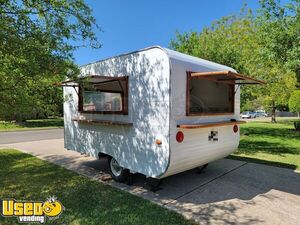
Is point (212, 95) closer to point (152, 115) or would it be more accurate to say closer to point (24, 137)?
A: point (152, 115)

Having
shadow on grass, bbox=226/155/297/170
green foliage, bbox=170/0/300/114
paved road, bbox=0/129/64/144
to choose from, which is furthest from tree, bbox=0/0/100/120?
paved road, bbox=0/129/64/144

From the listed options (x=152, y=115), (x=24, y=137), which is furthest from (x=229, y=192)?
(x=24, y=137)

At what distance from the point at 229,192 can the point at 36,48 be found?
4.62 metres

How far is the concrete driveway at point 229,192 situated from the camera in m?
3.57

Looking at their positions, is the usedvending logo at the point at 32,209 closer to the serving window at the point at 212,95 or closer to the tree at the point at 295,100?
the serving window at the point at 212,95

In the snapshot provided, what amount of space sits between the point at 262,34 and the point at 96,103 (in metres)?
7.43

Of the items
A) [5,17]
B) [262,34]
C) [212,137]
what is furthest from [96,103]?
[262,34]

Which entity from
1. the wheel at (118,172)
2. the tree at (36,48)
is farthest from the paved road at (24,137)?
the wheel at (118,172)

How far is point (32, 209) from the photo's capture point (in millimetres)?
3773

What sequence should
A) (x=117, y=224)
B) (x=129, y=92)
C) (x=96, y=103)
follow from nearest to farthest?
(x=117, y=224) → (x=129, y=92) → (x=96, y=103)

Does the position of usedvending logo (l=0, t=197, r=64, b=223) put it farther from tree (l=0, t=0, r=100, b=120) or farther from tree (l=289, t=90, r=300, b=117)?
tree (l=289, t=90, r=300, b=117)

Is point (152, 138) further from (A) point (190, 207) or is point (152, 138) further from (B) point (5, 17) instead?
(B) point (5, 17)

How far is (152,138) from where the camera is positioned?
13.7ft

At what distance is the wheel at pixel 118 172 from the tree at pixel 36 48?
2.04 meters
